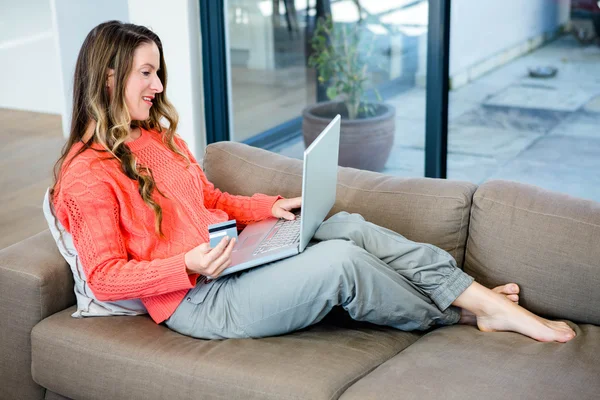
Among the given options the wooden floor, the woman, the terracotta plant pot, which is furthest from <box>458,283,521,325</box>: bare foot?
the wooden floor

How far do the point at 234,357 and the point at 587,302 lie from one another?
94cm

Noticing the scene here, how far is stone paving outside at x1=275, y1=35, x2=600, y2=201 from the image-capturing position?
3.48m

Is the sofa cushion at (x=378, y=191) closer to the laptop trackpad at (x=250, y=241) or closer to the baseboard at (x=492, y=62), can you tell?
the laptop trackpad at (x=250, y=241)

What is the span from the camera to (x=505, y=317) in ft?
6.95

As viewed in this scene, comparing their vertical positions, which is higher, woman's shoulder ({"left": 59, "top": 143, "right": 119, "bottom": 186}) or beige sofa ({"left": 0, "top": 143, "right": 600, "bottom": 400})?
woman's shoulder ({"left": 59, "top": 143, "right": 119, "bottom": 186})

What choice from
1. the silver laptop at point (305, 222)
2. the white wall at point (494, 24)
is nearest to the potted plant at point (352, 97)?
the white wall at point (494, 24)

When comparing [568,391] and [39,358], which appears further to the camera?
[39,358]

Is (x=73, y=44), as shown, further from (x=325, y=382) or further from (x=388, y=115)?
(x=325, y=382)

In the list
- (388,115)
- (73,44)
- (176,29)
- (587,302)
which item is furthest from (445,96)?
(73,44)

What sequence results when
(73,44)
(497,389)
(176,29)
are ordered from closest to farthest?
(497,389)
(176,29)
(73,44)

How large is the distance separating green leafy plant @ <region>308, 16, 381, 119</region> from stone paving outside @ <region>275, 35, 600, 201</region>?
0.67ft

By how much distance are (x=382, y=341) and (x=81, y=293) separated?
818mm

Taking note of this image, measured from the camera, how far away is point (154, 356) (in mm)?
2027

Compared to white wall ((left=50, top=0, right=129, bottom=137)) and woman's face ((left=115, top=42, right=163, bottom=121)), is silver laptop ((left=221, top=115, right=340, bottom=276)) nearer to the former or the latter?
woman's face ((left=115, top=42, right=163, bottom=121))
